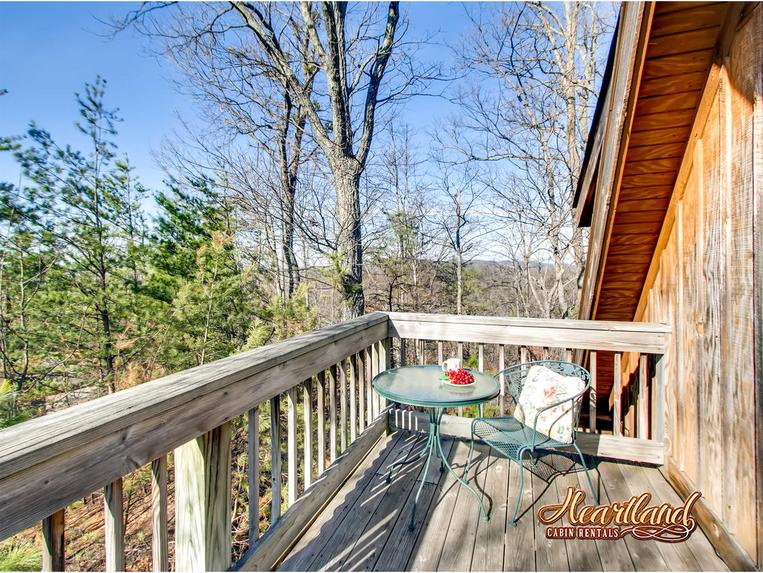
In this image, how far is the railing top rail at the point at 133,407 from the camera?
788 millimetres

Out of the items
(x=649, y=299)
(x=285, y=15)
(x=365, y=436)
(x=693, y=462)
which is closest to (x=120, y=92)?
(x=285, y=15)

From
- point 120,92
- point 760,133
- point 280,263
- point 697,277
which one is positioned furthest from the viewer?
point 280,263

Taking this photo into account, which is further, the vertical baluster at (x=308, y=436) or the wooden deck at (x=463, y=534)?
the vertical baluster at (x=308, y=436)

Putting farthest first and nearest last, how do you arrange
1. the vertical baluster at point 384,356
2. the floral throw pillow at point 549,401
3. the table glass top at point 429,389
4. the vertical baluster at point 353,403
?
the vertical baluster at point 384,356
the vertical baluster at point 353,403
the floral throw pillow at point 549,401
the table glass top at point 429,389

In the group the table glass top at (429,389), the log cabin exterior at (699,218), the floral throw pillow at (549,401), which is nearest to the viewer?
the log cabin exterior at (699,218)

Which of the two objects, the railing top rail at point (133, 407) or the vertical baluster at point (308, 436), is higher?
the railing top rail at point (133, 407)

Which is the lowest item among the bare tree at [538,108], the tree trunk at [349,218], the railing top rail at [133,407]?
the railing top rail at [133,407]

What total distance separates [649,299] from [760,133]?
1.61m

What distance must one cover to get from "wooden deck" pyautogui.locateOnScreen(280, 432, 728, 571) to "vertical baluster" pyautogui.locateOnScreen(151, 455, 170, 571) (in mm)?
801

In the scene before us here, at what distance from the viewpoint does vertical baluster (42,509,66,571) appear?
848mm

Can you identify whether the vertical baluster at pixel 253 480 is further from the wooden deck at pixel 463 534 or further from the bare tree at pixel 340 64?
the bare tree at pixel 340 64

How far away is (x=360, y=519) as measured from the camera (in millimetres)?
2086

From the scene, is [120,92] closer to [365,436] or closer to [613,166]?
[365,436]

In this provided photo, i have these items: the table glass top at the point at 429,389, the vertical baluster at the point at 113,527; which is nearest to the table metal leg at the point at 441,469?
the table glass top at the point at 429,389
